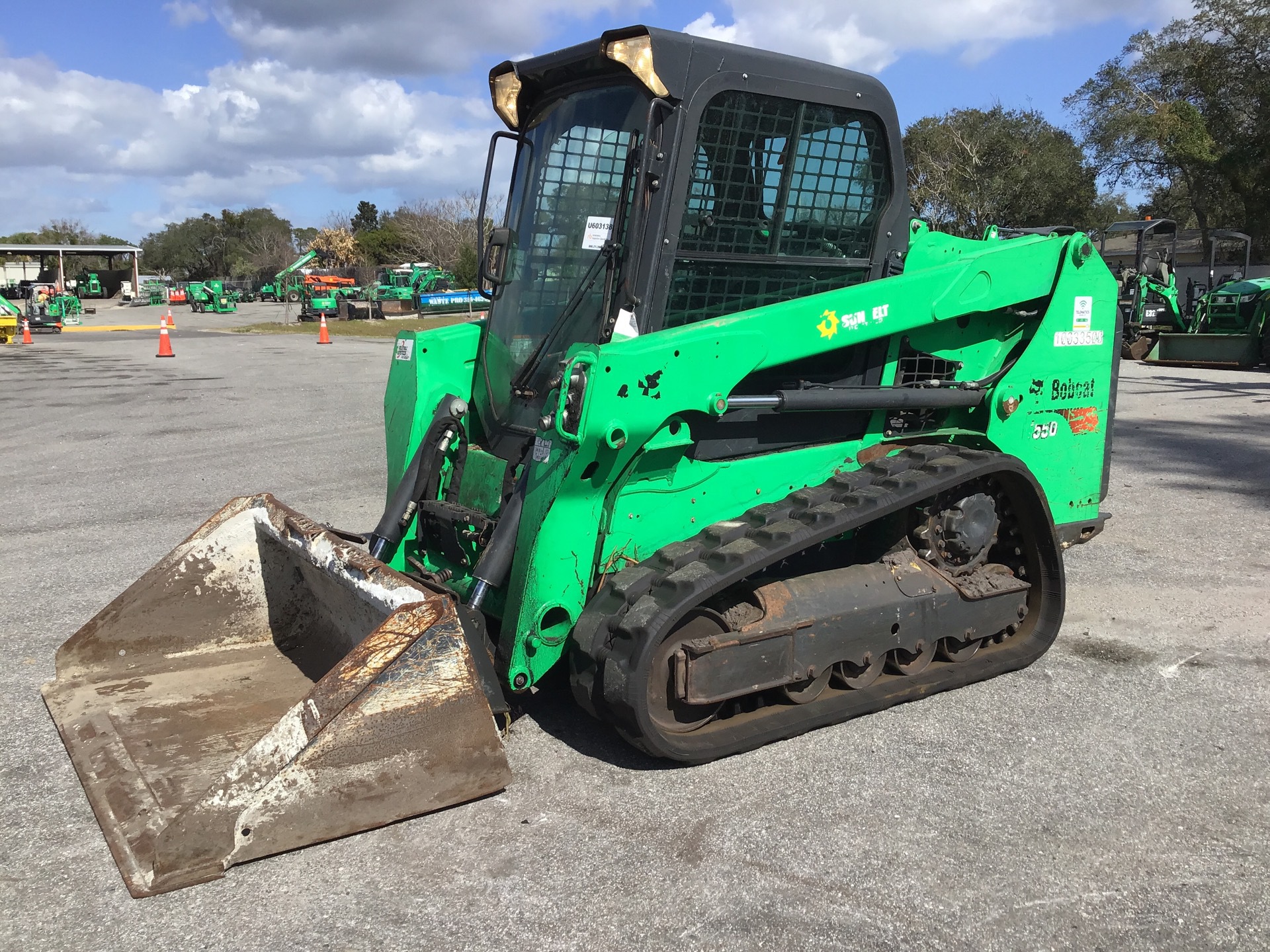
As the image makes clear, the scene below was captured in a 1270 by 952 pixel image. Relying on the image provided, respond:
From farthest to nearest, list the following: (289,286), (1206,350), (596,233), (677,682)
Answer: (289,286), (1206,350), (596,233), (677,682)

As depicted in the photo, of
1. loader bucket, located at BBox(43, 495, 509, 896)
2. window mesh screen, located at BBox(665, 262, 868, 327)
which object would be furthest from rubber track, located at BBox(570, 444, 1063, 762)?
window mesh screen, located at BBox(665, 262, 868, 327)

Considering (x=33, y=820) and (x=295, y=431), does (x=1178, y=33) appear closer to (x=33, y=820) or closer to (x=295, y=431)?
(x=295, y=431)

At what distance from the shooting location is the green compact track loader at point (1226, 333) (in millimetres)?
18281

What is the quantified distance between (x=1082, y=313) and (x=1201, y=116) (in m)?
34.8

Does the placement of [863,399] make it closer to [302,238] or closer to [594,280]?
[594,280]

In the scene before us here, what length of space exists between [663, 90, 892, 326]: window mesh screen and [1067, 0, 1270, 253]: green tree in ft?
110

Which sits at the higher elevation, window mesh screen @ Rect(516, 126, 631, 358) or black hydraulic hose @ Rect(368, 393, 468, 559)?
window mesh screen @ Rect(516, 126, 631, 358)

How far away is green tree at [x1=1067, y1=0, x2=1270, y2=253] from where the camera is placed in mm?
32656

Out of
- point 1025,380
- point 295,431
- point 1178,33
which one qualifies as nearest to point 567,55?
point 1025,380

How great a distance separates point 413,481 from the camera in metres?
4.56

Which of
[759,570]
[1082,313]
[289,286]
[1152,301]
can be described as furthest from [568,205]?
[289,286]

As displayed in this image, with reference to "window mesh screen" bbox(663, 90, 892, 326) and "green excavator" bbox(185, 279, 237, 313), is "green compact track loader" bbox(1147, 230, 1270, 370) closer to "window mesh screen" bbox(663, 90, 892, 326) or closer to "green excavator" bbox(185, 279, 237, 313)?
"window mesh screen" bbox(663, 90, 892, 326)

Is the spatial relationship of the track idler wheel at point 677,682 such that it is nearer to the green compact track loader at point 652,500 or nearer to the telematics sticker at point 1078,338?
the green compact track loader at point 652,500

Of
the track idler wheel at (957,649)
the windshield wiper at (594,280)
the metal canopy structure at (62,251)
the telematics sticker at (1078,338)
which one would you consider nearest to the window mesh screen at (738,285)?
the windshield wiper at (594,280)
